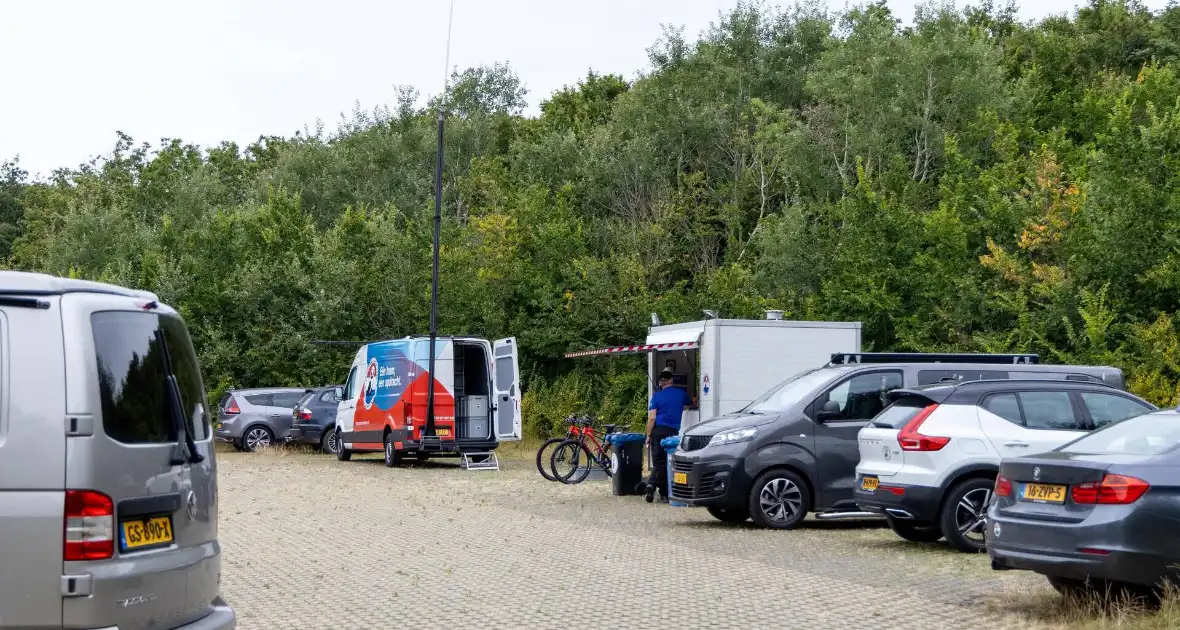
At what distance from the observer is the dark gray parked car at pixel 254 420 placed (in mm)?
32781

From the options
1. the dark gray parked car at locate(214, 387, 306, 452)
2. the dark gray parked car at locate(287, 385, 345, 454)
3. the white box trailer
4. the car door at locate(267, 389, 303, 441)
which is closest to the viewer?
the white box trailer

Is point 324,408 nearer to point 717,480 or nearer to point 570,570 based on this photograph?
point 717,480

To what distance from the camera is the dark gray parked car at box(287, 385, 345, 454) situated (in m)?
31.3

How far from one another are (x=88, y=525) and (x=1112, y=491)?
6.09 meters

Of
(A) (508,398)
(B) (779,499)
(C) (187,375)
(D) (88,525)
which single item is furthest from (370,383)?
(D) (88,525)

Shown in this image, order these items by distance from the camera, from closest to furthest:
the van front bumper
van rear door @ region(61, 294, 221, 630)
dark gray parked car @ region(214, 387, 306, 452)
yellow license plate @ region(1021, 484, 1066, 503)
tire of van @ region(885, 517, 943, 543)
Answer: van rear door @ region(61, 294, 221, 630)
yellow license plate @ region(1021, 484, 1066, 503)
tire of van @ region(885, 517, 943, 543)
the van front bumper
dark gray parked car @ region(214, 387, 306, 452)

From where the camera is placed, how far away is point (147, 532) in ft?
19.3

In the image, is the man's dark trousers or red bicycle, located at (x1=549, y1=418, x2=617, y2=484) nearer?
the man's dark trousers

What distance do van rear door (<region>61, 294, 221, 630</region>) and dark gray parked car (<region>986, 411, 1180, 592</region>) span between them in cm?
527

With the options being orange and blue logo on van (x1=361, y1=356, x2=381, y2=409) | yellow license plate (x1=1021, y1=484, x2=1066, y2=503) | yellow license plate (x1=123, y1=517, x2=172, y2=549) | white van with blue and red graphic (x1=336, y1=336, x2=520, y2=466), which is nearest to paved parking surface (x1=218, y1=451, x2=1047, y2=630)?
yellow license plate (x1=1021, y1=484, x2=1066, y2=503)

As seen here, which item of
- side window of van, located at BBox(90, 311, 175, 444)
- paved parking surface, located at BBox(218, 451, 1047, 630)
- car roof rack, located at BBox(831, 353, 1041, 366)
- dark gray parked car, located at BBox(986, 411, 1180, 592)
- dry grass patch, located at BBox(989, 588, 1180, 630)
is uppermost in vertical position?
car roof rack, located at BBox(831, 353, 1041, 366)

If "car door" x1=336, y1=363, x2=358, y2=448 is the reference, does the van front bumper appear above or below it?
below

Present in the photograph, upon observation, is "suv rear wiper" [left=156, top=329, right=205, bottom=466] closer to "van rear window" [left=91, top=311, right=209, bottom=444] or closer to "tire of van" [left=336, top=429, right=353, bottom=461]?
"van rear window" [left=91, top=311, right=209, bottom=444]

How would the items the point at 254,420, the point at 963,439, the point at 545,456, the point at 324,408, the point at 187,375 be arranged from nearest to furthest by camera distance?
the point at 187,375 < the point at 963,439 < the point at 545,456 < the point at 324,408 < the point at 254,420
